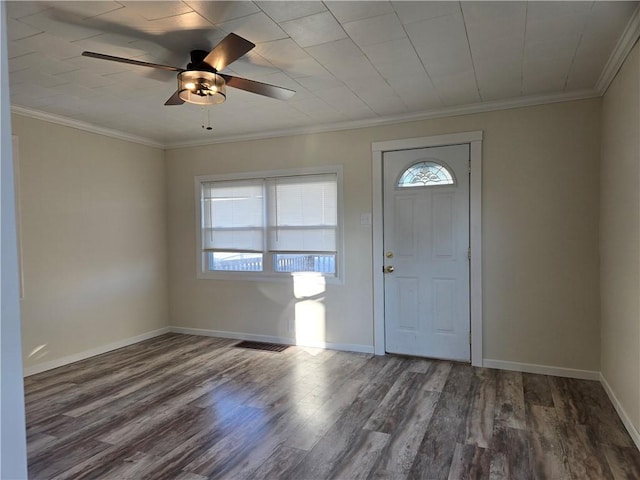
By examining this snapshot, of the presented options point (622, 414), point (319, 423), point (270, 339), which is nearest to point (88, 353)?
point (270, 339)

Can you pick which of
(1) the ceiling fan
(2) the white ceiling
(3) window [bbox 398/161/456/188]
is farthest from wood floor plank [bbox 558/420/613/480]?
(1) the ceiling fan

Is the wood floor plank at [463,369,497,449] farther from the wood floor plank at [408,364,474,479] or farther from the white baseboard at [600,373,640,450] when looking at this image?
the white baseboard at [600,373,640,450]

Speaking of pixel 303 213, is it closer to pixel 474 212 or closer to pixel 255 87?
pixel 474 212

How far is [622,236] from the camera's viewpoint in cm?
269

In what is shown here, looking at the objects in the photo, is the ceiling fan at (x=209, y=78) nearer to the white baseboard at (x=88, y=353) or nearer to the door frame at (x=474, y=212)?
the door frame at (x=474, y=212)

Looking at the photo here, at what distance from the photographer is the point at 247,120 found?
4141 mm

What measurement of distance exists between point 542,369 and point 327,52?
3294 millimetres

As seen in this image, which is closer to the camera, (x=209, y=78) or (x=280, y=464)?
(x=280, y=464)

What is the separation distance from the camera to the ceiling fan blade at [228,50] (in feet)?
6.60

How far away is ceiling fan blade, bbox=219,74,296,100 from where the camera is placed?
2.48m

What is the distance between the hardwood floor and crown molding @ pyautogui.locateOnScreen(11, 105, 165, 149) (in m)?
2.48

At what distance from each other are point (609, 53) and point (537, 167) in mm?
1108

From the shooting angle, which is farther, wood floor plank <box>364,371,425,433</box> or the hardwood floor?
wood floor plank <box>364,371,425,433</box>

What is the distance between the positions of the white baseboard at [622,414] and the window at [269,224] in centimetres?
258
